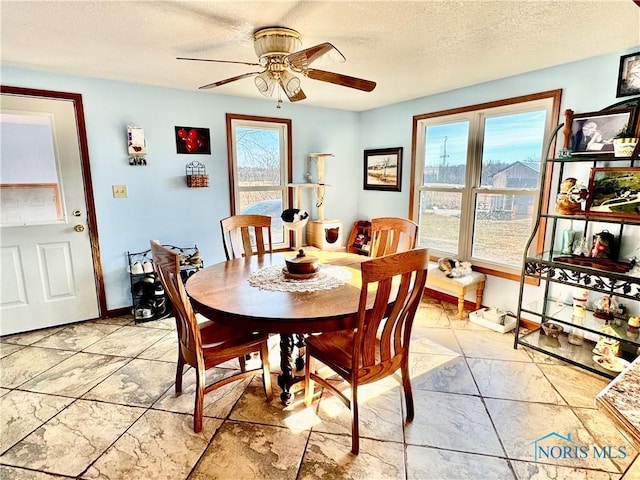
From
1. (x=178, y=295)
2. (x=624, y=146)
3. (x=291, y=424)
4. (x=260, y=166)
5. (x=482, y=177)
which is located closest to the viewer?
(x=178, y=295)

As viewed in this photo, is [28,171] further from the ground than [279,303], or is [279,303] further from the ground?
[28,171]

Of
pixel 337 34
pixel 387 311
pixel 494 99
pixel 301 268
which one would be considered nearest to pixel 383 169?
pixel 494 99

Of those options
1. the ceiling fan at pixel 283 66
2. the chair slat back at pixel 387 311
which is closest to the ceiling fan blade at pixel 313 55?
the ceiling fan at pixel 283 66

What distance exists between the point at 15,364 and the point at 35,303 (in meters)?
0.70

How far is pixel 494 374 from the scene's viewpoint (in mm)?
2389

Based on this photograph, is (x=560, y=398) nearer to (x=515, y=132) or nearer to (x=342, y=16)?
(x=515, y=132)

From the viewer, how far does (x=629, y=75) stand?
2299 millimetres

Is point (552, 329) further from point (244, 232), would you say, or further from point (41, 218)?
point (41, 218)

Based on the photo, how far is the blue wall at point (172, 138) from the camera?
2.74 metres

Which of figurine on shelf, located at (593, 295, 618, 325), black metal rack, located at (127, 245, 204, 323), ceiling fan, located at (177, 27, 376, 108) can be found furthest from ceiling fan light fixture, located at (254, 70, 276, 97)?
figurine on shelf, located at (593, 295, 618, 325)

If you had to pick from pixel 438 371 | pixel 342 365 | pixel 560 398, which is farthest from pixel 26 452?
pixel 560 398

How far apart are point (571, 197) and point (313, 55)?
2.04 metres

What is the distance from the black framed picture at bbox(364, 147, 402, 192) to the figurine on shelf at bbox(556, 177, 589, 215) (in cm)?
189

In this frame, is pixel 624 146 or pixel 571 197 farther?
pixel 571 197
